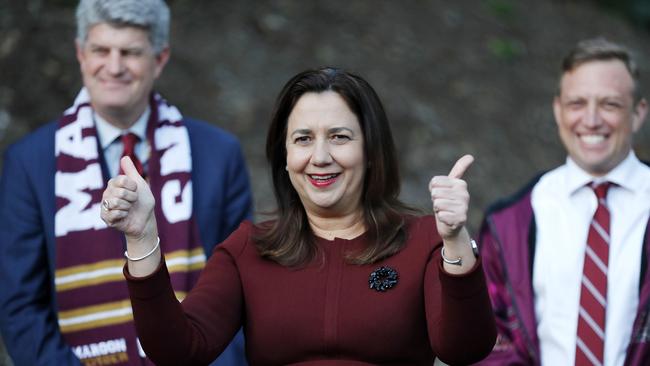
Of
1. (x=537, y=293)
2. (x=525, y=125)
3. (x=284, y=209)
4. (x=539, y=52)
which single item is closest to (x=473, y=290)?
(x=284, y=209)

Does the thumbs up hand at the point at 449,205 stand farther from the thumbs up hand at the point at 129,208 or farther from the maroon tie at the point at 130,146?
the maroon tie at the point at 130,146

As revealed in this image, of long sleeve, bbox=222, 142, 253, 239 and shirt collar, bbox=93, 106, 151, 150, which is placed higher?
shirt collar, bbox=93, 106, 151, 150

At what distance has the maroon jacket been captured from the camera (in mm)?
4500

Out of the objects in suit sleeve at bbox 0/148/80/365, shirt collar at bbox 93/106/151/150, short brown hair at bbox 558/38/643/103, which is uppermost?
short brown hair at bbox 558/38/643/103

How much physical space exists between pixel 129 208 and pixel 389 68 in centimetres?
588

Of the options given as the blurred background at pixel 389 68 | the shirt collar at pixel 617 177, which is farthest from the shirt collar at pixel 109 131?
the blurred background at pixel 389 68

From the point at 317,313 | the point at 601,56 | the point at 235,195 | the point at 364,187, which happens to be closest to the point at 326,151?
the point at 364,187

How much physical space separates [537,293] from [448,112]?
13.9 ft

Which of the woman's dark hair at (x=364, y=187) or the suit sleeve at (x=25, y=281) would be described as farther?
the suit sleeve at (x=25, y=281)

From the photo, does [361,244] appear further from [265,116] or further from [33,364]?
[265,116]

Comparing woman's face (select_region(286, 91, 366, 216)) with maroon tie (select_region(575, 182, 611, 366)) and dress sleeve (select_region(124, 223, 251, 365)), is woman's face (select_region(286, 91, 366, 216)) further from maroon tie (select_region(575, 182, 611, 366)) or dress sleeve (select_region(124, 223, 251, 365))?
maroon tie (select_region(575, 182, 611, 366))

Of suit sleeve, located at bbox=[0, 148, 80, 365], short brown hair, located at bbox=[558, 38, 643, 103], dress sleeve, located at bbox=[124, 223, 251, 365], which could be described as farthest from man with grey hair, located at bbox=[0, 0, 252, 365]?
short brown hair, located at bbox=[558, 38, 643, 103]

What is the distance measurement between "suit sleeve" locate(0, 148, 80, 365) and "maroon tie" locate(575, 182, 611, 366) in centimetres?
200

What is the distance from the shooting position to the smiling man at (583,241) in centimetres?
439
